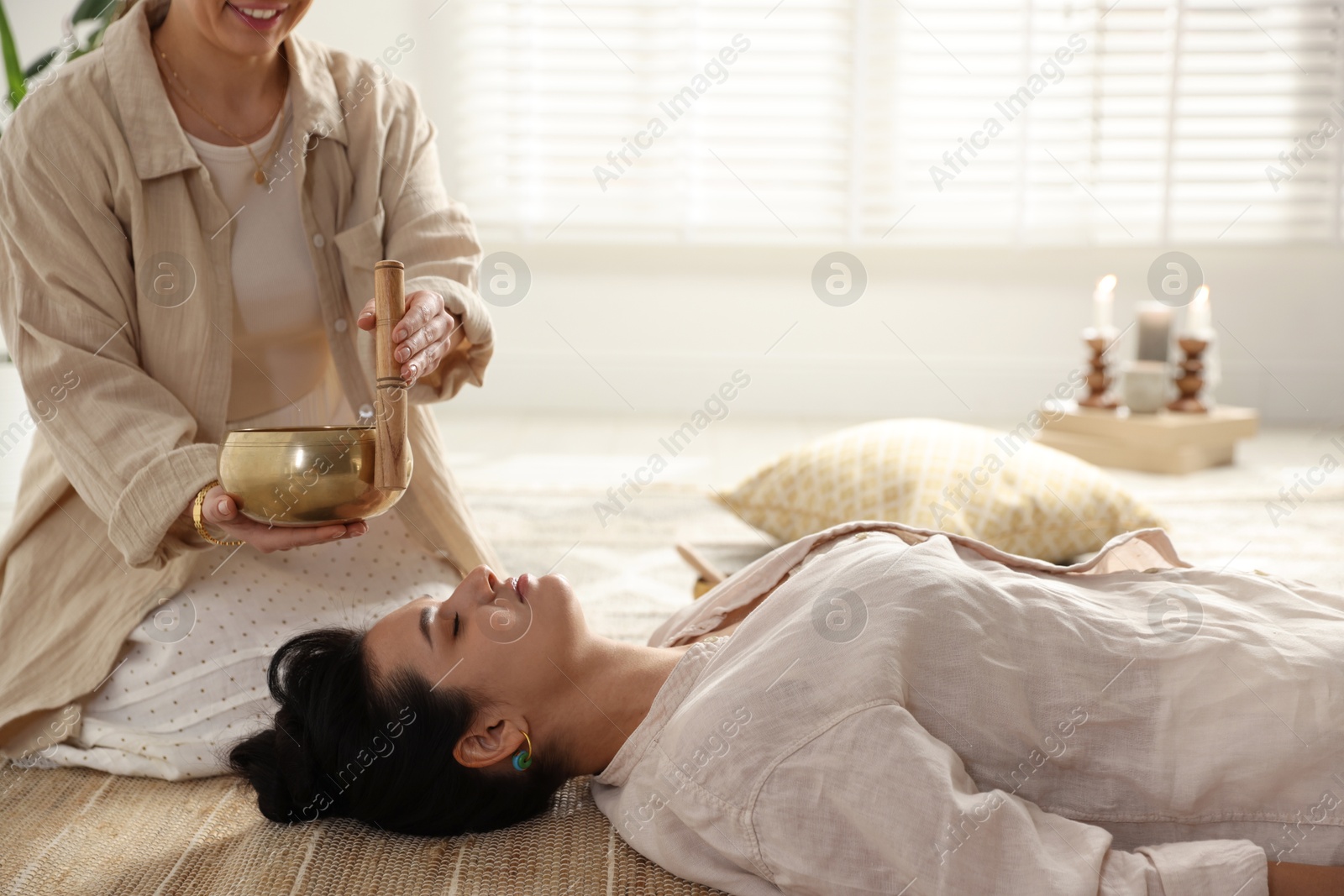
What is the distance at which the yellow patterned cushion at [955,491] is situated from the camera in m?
2.30

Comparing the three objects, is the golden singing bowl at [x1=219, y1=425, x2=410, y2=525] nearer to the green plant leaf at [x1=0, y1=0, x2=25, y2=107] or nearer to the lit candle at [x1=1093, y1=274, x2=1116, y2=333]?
the green plant leaf at [x1=0, y1=0, x2=25, y2=107]

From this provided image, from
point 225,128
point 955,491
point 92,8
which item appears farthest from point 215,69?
point 955,491

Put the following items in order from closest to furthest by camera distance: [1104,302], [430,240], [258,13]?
[258,13], [430,240], [1104,302]

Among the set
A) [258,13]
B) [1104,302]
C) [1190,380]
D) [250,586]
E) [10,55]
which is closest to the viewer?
[258,13]

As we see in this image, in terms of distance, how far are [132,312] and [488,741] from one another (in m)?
0.82

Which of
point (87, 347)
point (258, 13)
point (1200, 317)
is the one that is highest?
point (258, 13)

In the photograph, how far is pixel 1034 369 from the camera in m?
4.36

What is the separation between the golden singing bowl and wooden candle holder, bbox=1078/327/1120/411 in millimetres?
2691

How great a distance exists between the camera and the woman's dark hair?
1297 mm

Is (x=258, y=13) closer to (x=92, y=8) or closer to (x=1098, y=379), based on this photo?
(x=92, y=8)

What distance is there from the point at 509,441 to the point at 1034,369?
6.40 ft

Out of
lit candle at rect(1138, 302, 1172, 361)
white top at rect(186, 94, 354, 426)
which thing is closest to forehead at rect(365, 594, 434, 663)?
white top at rect(186, 94, 354, 426)

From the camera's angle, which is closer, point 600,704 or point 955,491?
point 600,704

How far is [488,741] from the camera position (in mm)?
1310
